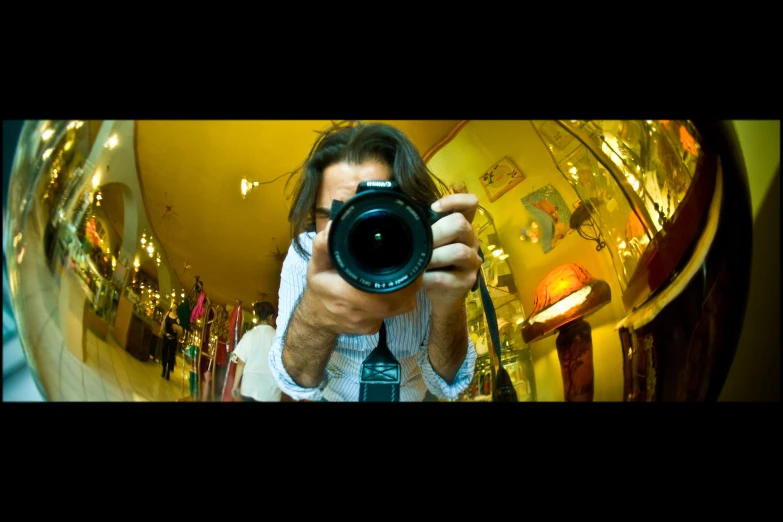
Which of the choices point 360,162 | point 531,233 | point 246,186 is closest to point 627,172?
point 531,233

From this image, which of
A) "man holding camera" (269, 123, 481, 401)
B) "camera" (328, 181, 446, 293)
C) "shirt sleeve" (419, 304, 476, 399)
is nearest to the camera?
"camera" (328, 181, 446, 293)

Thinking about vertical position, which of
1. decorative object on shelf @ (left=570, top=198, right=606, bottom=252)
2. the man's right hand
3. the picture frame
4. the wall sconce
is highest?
the picture frame

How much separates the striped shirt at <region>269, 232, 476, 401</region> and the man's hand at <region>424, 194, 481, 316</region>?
0.05m

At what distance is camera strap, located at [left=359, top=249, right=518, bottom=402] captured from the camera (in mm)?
1087

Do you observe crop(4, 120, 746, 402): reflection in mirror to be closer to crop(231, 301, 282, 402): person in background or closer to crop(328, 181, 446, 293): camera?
crop(231, 301, 282, 402): person in background

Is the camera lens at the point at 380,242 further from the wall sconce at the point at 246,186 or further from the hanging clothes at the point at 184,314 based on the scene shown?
the hanging clothes at the point at 184,314

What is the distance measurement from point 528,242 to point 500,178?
13cm

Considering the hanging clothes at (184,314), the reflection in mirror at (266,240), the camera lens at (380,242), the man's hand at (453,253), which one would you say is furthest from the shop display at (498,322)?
the hanging clothes at (184,314)

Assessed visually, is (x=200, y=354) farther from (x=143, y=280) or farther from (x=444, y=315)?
(x=444, y=315)

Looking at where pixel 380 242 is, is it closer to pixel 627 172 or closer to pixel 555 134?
pixel 555 134

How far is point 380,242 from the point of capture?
2.86 feet

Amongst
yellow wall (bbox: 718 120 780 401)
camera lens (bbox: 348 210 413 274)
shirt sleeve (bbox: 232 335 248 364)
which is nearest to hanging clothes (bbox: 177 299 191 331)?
shirt sleeve (bbox: 232 335 248 364)

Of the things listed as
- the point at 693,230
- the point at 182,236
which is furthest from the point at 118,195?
the point at 693,230

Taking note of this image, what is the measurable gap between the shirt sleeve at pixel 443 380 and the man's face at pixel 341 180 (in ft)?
0.99
